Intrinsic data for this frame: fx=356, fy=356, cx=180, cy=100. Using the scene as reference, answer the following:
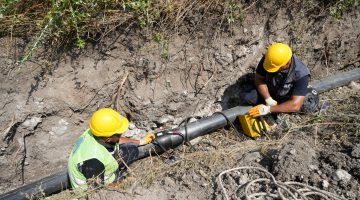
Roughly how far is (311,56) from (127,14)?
286 cm

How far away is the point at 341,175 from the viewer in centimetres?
316

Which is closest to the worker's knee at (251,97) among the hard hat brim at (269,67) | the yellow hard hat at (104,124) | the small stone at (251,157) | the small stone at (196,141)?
the hard hat brim at (269,67)

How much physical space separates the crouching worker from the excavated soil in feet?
0.53

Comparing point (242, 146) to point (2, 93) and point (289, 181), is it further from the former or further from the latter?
point (2, 93)

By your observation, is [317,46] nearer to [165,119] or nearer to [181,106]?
[181,106]

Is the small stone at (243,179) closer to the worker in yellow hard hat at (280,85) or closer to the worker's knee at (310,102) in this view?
the worker in yellow hard hat at (280,85)

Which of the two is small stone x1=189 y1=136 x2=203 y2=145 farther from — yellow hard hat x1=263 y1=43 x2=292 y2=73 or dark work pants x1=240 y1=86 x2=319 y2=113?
A: yellow hard hat x1=263 y1=43 x2=292 y2=73

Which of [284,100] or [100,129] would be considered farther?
[284,100]

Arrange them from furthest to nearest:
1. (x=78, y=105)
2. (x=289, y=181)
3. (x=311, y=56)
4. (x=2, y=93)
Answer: (x=311, y=56) → (x=78, y=105) → (x=2, y=93) → (x=289, y=181)

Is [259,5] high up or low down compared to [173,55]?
up

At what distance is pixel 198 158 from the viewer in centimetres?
377

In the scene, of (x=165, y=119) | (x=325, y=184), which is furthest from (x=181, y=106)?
(x=325, y=184)

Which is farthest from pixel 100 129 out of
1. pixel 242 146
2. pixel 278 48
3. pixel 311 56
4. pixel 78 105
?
pixel 311 56

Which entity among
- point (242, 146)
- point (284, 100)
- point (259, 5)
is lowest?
point (242, 146)
